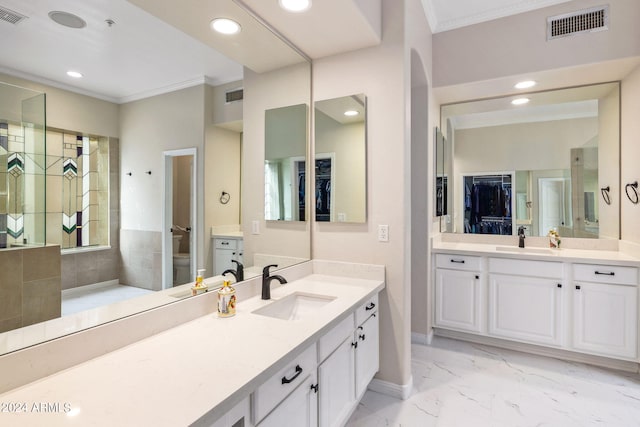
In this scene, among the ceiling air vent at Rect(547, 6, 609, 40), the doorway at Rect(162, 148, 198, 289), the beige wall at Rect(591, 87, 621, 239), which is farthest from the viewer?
the beige wall at Rect(591, 87, 621, 239)

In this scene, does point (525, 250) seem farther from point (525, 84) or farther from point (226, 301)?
point (226, 301)

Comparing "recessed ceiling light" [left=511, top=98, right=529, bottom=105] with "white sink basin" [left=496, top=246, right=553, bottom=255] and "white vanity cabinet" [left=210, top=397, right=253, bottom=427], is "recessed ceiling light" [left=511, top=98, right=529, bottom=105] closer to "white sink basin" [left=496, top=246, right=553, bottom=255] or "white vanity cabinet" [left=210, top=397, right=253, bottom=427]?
"white sink basin" [left=496, top=246, right=553, bottom=255]

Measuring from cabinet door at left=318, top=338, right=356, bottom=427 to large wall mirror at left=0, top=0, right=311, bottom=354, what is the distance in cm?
71

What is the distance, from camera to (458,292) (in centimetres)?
313

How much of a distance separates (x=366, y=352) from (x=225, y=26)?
2056 millimetres

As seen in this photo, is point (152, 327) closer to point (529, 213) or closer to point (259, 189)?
point (259, 189)

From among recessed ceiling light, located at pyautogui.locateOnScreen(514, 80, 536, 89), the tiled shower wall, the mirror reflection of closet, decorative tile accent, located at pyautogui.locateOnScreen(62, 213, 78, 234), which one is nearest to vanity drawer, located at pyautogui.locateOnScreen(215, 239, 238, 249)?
the mirror reflection of closet

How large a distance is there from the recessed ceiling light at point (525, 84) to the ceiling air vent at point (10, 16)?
140 inches

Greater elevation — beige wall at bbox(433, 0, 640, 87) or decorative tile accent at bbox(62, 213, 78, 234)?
beige wall at bbox(433, 0, 640, 87)

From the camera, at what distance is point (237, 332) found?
1338 millimetres

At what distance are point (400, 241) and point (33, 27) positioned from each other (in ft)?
6.57

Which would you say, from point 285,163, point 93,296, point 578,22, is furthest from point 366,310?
point 578,22

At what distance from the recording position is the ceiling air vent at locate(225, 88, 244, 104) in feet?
5.67

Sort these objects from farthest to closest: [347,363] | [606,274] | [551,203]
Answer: [551,203] → [606,274] → [347,363]
